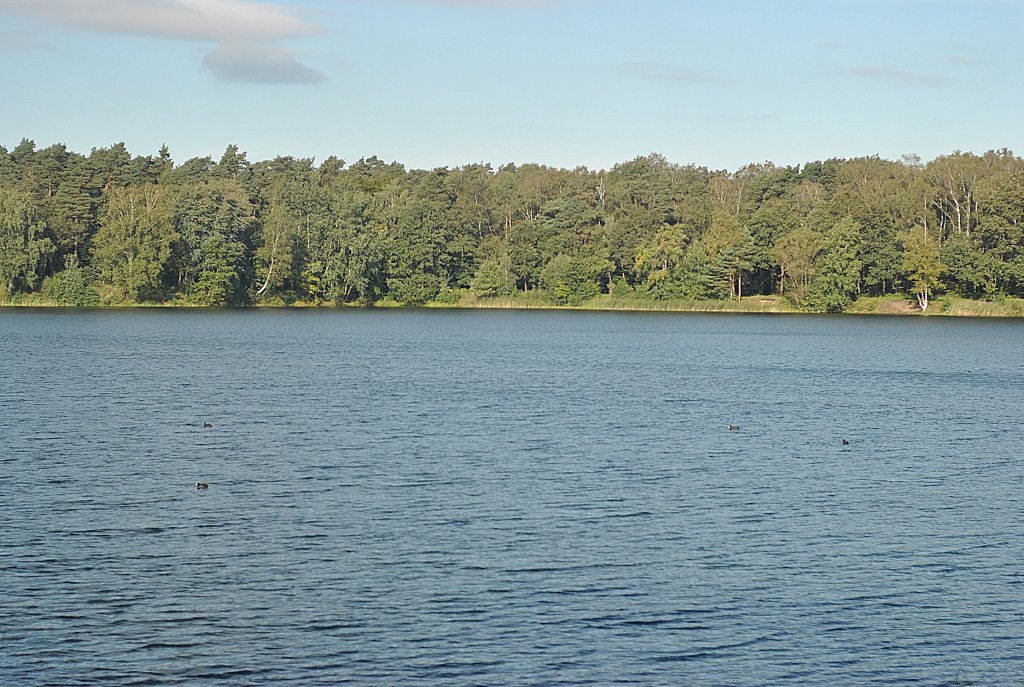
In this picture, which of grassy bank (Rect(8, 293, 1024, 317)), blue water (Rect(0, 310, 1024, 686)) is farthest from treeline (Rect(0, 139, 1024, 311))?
blue water (Rect(0, 310, 1024, 686))

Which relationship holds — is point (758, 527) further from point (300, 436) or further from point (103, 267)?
point (103, 267)

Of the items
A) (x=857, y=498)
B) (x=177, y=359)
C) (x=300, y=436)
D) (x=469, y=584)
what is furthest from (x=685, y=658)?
(x=177, y=359)

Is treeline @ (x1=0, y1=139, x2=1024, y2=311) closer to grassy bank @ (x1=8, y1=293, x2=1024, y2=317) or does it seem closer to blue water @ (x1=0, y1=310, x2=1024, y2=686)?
grassy bank @ (x1=8, y1=293, x2=1024, y2=317)

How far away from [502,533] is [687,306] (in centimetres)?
11290

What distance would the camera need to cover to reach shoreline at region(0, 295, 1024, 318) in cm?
11988

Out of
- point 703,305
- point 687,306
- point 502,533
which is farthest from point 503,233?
point 502,533

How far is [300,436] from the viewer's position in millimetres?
35625

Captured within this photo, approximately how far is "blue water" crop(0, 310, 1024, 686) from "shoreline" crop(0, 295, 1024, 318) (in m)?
73.5

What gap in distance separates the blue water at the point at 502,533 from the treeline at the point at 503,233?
72782mm

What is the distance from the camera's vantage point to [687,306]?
134m

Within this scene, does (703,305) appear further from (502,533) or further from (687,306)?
(502,533)

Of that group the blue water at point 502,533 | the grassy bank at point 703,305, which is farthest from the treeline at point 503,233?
the blue water at point 502,533

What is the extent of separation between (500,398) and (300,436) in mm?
12543

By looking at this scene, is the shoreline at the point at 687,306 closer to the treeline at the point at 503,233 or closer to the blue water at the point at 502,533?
the treeline at the point at 503,233
